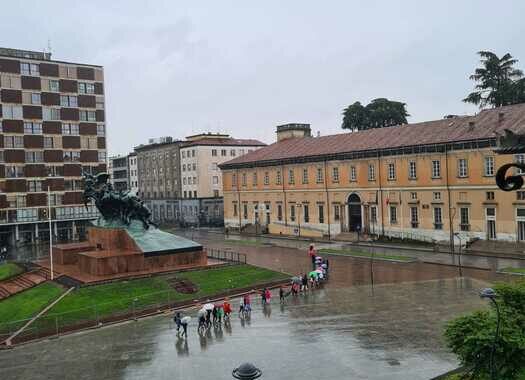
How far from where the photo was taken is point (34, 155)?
71688 mm

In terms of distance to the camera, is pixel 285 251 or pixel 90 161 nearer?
pixel 285 251

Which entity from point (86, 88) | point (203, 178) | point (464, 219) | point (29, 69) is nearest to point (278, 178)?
point (203, 178)

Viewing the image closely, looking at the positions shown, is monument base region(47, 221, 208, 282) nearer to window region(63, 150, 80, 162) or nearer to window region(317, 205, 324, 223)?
window region(317, 205, 324, 223)

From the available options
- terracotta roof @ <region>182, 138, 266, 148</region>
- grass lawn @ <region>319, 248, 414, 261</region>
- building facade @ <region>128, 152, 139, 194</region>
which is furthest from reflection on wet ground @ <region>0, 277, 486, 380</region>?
building facade @ <region>128, 152, 139, 194</region>

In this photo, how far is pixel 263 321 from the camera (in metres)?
A: 28.1

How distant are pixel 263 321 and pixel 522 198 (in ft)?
96.0

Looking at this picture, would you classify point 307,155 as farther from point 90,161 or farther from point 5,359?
point 5,359

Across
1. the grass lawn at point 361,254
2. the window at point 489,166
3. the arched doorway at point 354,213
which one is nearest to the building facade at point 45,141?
the arched doorway at point 354,213

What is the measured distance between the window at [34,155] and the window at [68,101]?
23.1 feet

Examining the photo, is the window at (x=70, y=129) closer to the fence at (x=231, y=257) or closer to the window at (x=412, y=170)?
the fence at (x=231, y=257)

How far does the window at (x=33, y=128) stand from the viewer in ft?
234

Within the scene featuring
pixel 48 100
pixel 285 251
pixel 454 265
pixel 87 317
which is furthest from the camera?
pixel 48 100

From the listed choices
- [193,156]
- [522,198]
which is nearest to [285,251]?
[522,198]

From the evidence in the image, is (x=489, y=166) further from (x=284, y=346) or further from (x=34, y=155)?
(x=34, y=155)
